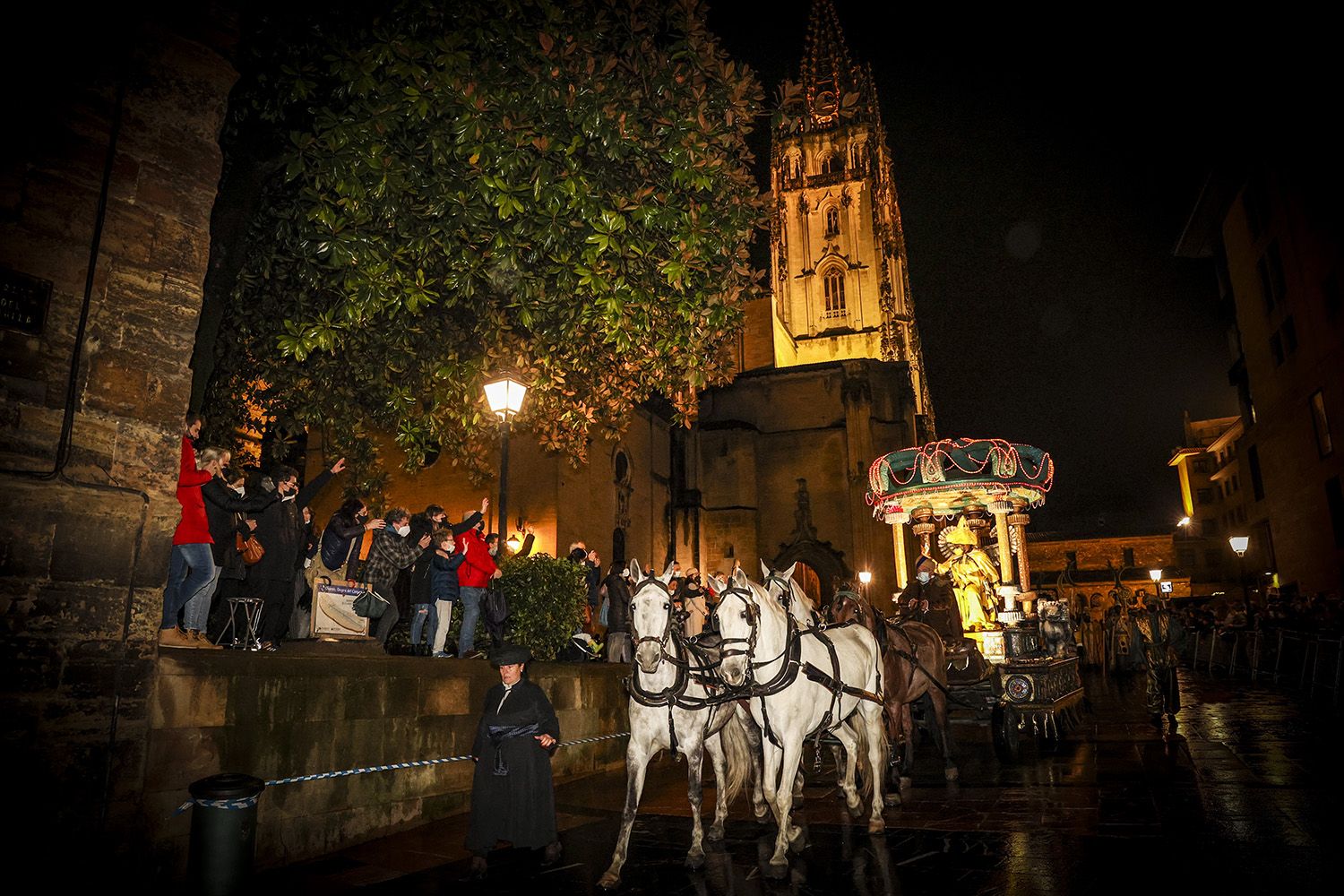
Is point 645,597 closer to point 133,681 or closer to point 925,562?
point 133,681

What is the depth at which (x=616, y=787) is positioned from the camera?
988 cm

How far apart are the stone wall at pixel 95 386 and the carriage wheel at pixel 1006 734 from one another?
9704 mm

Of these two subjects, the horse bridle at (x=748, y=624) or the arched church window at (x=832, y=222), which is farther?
the arched church window at (x=832, y=222)

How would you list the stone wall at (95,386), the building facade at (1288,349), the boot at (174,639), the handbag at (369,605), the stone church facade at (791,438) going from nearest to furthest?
1. the stone wall at (95,386)
2. the boot at (174,639)
3. the handbag at (369,605)
4. the building facade at (1288,349)
5. the stone church facade at (791,438)

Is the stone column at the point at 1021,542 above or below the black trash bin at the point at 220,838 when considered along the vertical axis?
above

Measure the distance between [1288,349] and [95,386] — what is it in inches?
1264

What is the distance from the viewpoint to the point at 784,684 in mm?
6352

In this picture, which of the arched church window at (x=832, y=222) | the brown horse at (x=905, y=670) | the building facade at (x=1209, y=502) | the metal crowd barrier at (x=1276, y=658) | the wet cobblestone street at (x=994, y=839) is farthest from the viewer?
the building facade at (x=1209, y=502)

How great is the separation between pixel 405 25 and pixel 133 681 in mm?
5375

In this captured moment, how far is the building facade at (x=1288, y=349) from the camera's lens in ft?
75.5

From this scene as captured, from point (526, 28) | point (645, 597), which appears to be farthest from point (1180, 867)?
point (526, 28)

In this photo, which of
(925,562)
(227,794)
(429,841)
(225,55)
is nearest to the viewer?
(227,794)

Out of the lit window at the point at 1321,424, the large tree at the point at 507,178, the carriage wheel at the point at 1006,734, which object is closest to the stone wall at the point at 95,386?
the large tree at the point at 507,178

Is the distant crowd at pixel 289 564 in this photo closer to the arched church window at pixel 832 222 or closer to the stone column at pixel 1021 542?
the stone column at pixel 1021 542
